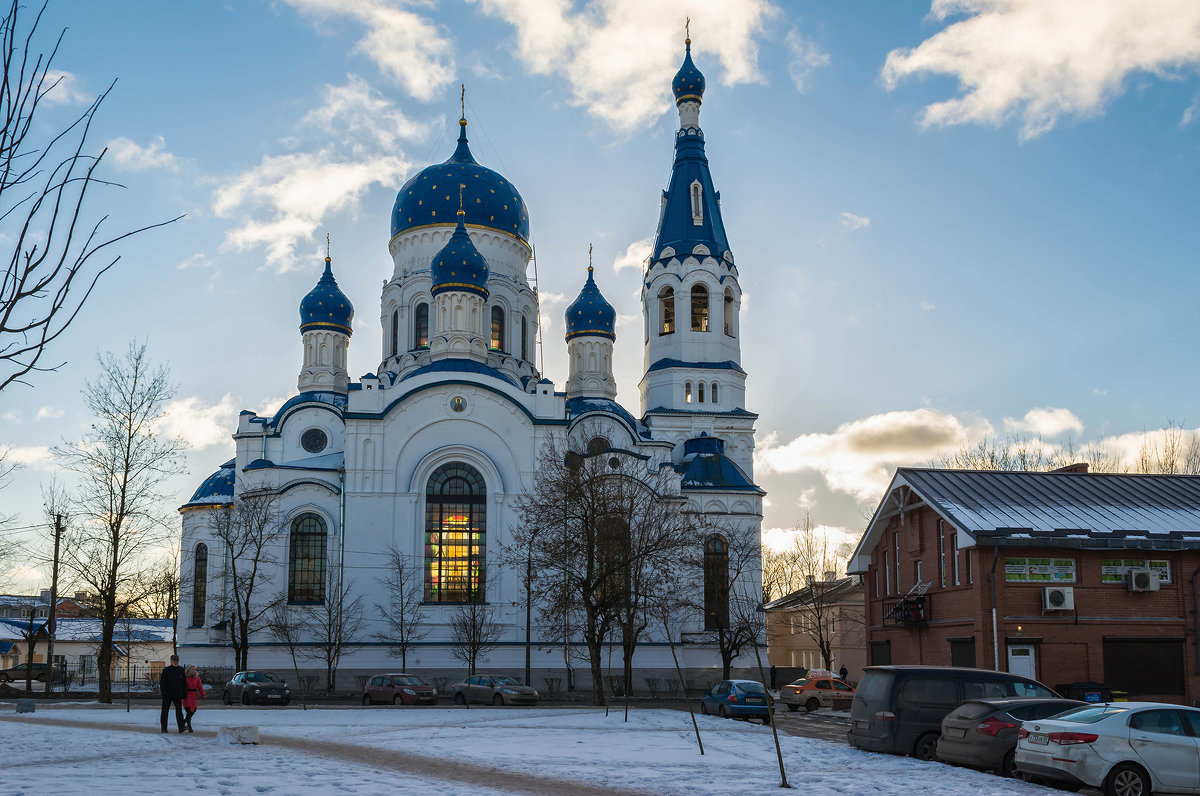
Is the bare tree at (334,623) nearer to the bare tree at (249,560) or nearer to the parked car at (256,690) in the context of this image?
the bare tree at (249,560)

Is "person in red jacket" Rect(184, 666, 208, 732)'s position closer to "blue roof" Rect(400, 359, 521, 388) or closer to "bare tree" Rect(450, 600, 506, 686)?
"bare tree" Rect(450, 600, 506, 686)

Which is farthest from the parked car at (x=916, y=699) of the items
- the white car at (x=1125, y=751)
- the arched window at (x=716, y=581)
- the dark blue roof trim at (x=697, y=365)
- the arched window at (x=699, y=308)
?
the arched window at (x=699, y=308)

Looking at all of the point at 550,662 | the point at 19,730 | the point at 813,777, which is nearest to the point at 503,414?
the point at 550,662

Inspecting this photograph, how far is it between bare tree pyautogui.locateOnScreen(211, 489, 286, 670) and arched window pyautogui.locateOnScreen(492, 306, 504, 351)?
1527cm

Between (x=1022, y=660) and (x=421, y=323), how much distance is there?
115 ft

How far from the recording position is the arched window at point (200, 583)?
4853 centimetres

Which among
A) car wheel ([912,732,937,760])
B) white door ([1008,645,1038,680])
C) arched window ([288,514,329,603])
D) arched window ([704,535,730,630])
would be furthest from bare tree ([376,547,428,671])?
car wheel ([912,732,937,760])

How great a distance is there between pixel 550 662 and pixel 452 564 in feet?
18.1

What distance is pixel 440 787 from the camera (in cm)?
1260

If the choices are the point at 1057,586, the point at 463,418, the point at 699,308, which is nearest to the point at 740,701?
the point at 1057,586

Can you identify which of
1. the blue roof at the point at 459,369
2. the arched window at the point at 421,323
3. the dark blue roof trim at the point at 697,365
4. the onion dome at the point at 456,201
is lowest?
the blue roof at the point at 459,369

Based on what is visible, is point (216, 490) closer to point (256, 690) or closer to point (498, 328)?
point (498, 328)

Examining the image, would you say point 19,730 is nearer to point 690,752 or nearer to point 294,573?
point 690,752

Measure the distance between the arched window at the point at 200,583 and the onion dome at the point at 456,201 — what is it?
61.4ft
